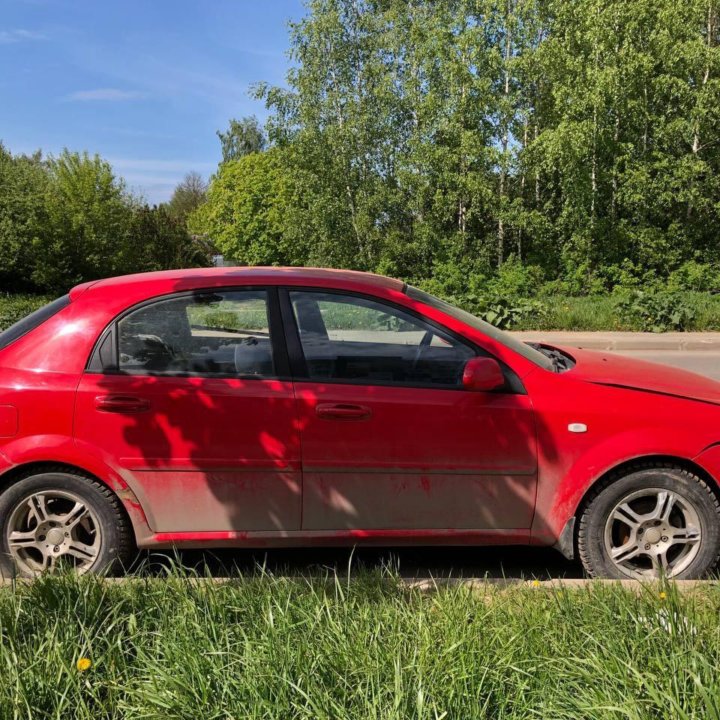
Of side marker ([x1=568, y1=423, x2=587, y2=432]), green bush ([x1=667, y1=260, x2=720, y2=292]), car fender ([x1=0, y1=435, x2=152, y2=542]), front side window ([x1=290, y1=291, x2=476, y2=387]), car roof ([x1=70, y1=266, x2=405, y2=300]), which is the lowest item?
car fender ([x1=0, y1=435, x2=152, y2=542])

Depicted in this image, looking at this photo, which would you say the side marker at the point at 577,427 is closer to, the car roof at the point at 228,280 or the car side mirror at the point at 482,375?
the car side mirror at the point at 482,375

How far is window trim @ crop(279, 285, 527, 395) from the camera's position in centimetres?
334

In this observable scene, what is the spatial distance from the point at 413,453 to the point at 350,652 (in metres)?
1.17

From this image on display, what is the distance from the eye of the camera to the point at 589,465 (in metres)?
3.25

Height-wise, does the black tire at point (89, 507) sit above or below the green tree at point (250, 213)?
below

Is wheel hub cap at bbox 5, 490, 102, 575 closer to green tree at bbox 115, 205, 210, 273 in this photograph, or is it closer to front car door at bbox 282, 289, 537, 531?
front car door at bbox 282, 289, 537, 531

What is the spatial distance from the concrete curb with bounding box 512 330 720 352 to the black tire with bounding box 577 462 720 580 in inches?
369

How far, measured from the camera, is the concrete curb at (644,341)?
507 inches

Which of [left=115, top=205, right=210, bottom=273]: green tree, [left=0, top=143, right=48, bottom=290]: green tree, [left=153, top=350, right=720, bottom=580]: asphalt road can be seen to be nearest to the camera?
[left=153, top=350, right=720, bottom=580]: asphalt road

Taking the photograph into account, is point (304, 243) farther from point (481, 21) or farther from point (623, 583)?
point (623, 583)

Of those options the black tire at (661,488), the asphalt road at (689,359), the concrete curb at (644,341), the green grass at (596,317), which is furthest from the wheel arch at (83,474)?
the green grass at (596,317)

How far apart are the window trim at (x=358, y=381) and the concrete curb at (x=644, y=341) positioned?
9452 mm

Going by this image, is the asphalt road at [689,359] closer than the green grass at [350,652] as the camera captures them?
No

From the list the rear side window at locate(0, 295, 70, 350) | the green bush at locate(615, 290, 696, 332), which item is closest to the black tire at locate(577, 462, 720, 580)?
the rear side window at locate(0, 295, 70, 350)
